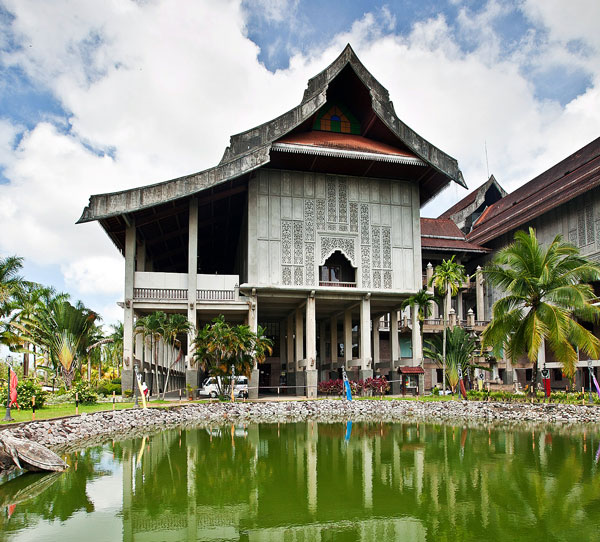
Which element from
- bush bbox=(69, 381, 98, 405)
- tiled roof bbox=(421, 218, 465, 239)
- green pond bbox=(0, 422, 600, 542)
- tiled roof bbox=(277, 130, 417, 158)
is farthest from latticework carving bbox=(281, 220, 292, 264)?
green pond bbox=(0, 422, 600, 542)

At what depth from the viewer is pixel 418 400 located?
24.7 metres

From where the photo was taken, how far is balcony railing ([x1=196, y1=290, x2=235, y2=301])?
29.0 m

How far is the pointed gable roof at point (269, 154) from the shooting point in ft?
87.3

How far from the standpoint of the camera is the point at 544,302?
20.7 meters

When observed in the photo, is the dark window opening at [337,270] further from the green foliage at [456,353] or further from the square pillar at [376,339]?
the square pillar at [376,339]

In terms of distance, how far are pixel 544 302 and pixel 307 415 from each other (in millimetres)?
10082

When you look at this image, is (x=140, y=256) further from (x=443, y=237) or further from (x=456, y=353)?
(x=443, y=237)

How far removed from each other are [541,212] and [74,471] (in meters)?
28.6

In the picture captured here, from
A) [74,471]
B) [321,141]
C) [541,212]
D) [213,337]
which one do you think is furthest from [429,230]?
[74,471]

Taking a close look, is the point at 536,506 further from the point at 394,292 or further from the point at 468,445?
the point at 394,292

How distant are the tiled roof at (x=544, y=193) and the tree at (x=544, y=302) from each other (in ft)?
29.3

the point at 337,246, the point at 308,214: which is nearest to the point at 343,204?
the point at 308,214

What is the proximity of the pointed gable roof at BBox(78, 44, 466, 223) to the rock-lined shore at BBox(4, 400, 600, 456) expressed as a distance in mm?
10082

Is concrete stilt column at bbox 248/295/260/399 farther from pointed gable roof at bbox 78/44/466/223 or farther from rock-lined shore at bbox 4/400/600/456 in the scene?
pointed gable roof at bbox 78/44/466/223
